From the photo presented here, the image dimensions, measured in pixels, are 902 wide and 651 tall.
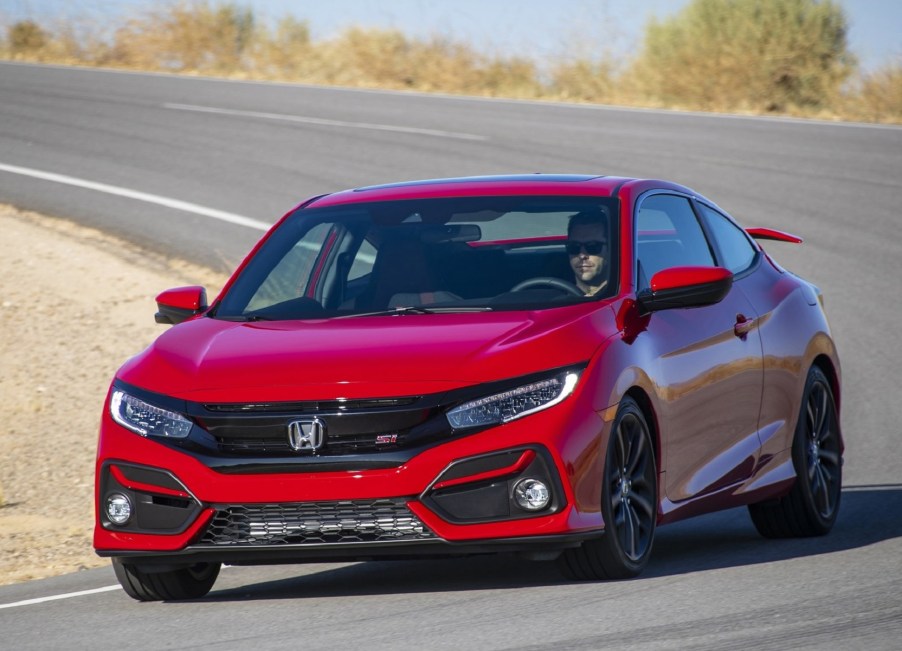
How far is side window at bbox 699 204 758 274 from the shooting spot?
830cm

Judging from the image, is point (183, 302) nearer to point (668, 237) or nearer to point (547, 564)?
point (547, 564)

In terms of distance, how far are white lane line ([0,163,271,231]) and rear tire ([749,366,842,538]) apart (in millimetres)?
10199

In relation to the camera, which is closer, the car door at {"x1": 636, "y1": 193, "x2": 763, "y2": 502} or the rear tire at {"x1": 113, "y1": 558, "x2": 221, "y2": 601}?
the rear tire at {"x1": 113, "y1": 558, "x2": 221, "y2": 601}

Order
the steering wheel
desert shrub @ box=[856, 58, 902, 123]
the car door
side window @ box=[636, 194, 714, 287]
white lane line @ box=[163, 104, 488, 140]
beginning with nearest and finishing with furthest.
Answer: the car door
the steering wheel
side window @ box=[636, 194, 714, 287]
white lane line @ box=[163, 104, 488, 140]
desert shrub @ box=[856, 58, 902, 123]

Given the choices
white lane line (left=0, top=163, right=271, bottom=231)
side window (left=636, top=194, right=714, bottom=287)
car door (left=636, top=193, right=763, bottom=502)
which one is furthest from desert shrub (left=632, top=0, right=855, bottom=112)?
car door (left=636, top=193, right=763, bottom=502)

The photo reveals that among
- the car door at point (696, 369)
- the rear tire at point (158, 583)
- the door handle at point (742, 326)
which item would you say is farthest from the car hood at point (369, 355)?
the door handle at point (742, 326)

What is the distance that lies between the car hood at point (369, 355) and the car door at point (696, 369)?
486 millimetres

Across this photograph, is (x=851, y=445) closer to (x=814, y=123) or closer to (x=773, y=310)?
(x=773, y=310)

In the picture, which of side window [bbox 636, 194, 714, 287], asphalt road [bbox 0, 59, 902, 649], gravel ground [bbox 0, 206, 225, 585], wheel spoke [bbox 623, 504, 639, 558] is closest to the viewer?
asphalt road [bbox 0, 59, 902, 649]

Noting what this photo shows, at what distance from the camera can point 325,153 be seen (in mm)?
23469

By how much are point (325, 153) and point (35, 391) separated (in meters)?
11.0

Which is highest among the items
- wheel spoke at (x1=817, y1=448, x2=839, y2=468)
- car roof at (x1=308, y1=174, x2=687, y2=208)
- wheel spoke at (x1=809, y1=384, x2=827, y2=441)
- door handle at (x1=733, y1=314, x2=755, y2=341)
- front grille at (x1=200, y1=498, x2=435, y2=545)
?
car roof at (x1=308, y1=174, x2=687, y2=208)

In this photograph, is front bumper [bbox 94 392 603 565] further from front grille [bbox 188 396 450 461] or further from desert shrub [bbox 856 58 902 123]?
desert shrub [bbox 856 58 902 123]

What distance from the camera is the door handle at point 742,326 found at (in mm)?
7711
